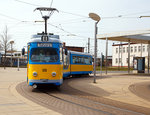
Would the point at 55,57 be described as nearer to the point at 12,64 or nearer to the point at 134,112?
the point at 134,112

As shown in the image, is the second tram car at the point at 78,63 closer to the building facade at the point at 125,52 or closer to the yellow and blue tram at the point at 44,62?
the yellow and blue tram at the point at 44,62

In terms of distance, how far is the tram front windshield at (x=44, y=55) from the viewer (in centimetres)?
1350

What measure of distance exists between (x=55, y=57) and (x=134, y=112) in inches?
244

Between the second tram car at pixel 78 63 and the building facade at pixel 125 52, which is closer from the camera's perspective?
the second tram car at pixel 78 63

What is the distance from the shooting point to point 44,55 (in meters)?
13.5

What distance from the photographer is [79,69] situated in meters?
27.1

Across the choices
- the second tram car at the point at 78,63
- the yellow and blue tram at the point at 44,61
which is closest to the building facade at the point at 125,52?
the second tram car at the point at 78,63

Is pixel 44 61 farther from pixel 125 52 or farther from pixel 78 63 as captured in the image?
pixel 125 52

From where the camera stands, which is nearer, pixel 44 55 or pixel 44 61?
pixel 44 61

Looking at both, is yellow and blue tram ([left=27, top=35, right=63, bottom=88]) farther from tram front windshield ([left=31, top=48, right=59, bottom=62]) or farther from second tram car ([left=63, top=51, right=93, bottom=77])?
second tram car ([left=63, top=51, right=93, bottom=77])

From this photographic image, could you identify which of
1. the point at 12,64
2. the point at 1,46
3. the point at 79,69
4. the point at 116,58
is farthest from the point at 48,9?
the point at 116,58

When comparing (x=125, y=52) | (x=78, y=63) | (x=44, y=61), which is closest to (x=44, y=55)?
(x=44, y=61)

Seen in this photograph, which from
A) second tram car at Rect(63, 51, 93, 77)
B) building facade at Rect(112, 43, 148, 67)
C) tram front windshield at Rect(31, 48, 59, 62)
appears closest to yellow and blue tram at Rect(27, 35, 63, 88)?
tram front windshield at Rect(31, 48, 59, 62)

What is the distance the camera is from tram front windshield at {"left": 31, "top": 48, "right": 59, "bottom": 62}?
13504mm
